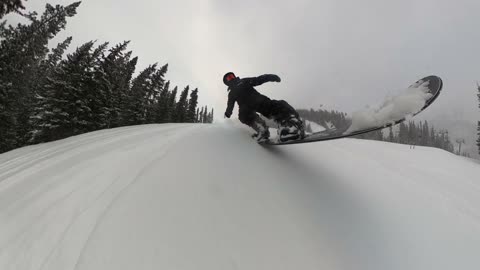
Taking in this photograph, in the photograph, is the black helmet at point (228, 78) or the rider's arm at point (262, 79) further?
the black helmet at point (228, 78)

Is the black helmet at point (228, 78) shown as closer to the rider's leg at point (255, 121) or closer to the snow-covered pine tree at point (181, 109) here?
the rider's leg at point (255, 121)

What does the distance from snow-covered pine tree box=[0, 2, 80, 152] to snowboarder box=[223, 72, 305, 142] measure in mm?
21747

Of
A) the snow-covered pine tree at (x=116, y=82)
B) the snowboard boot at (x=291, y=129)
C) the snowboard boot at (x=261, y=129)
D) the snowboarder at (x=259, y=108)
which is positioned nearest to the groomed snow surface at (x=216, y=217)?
the snowboard boot at (x=291, y=129)

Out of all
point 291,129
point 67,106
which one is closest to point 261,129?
point 291,129

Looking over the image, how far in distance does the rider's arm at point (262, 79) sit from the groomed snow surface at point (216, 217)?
1.90 m

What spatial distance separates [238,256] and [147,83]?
39.7m

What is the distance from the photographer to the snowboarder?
189 inches

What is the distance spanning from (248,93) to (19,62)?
2780 centimetres

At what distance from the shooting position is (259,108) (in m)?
5.27

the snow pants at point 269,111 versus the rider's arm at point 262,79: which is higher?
the rider's arm at point 262,79

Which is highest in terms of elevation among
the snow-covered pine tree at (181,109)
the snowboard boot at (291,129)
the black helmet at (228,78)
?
the snow-covered pine tree at (181,109)

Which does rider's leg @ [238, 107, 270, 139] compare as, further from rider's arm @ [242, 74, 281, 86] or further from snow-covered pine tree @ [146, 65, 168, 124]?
snow-covered pine tree @ [146, 65, 168, 124]

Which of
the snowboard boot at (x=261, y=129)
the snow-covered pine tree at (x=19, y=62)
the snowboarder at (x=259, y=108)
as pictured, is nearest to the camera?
the snowboarder at (x=259, y=108)

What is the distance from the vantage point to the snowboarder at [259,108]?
189 inches
